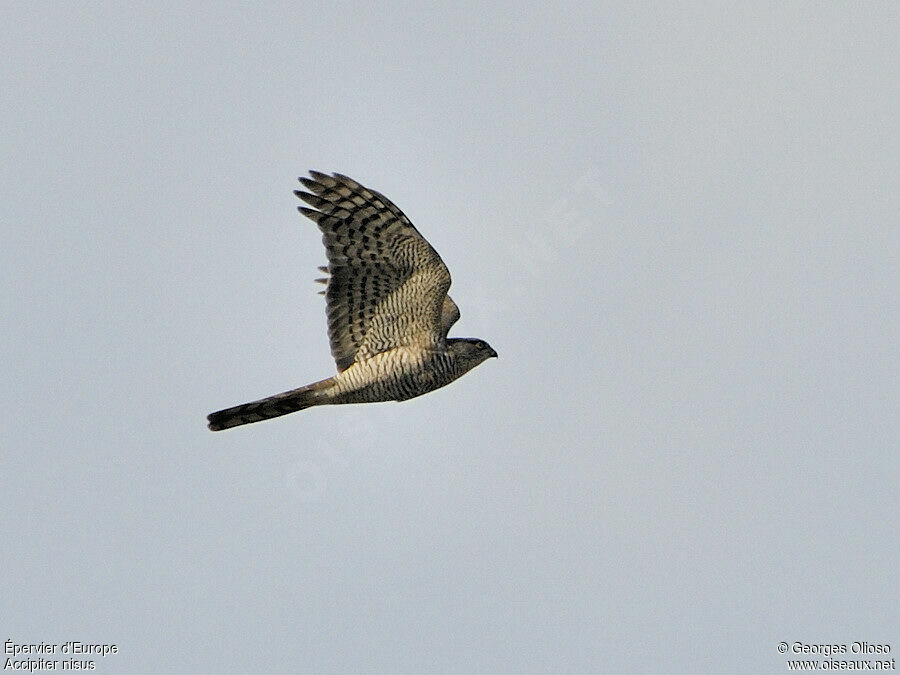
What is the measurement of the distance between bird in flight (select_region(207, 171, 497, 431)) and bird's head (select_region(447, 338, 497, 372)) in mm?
11

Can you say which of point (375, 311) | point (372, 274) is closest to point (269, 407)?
point (375, 311)

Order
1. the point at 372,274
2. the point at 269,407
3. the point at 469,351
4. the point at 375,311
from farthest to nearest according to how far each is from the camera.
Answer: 1. the point at 469,351
2. the point at 269,407
3. the point at 375,311
4. the point at 372,274

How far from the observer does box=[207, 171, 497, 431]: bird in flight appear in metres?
13.3

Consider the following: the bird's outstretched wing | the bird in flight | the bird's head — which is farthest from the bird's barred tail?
the bird's head

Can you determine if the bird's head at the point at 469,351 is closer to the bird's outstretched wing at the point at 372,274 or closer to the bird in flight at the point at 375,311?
the bird in flight at the point at 375,311

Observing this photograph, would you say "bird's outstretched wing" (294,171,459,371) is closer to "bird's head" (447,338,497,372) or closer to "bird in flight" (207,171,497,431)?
"bird in flight" (207,171,497,431)

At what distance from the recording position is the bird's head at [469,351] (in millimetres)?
14211

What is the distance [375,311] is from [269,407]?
1527 mm

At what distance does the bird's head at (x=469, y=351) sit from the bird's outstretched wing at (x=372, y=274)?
0.25m

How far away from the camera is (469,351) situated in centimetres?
1430

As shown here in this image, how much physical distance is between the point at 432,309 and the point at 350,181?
1583 mm

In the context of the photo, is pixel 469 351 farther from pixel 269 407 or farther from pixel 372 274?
pixel 269 407

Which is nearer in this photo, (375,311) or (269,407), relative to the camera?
(375,311)

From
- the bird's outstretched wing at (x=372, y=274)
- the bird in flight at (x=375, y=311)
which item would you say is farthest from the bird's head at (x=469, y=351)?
the bird's outstretched wing at (x=372, y=274)
